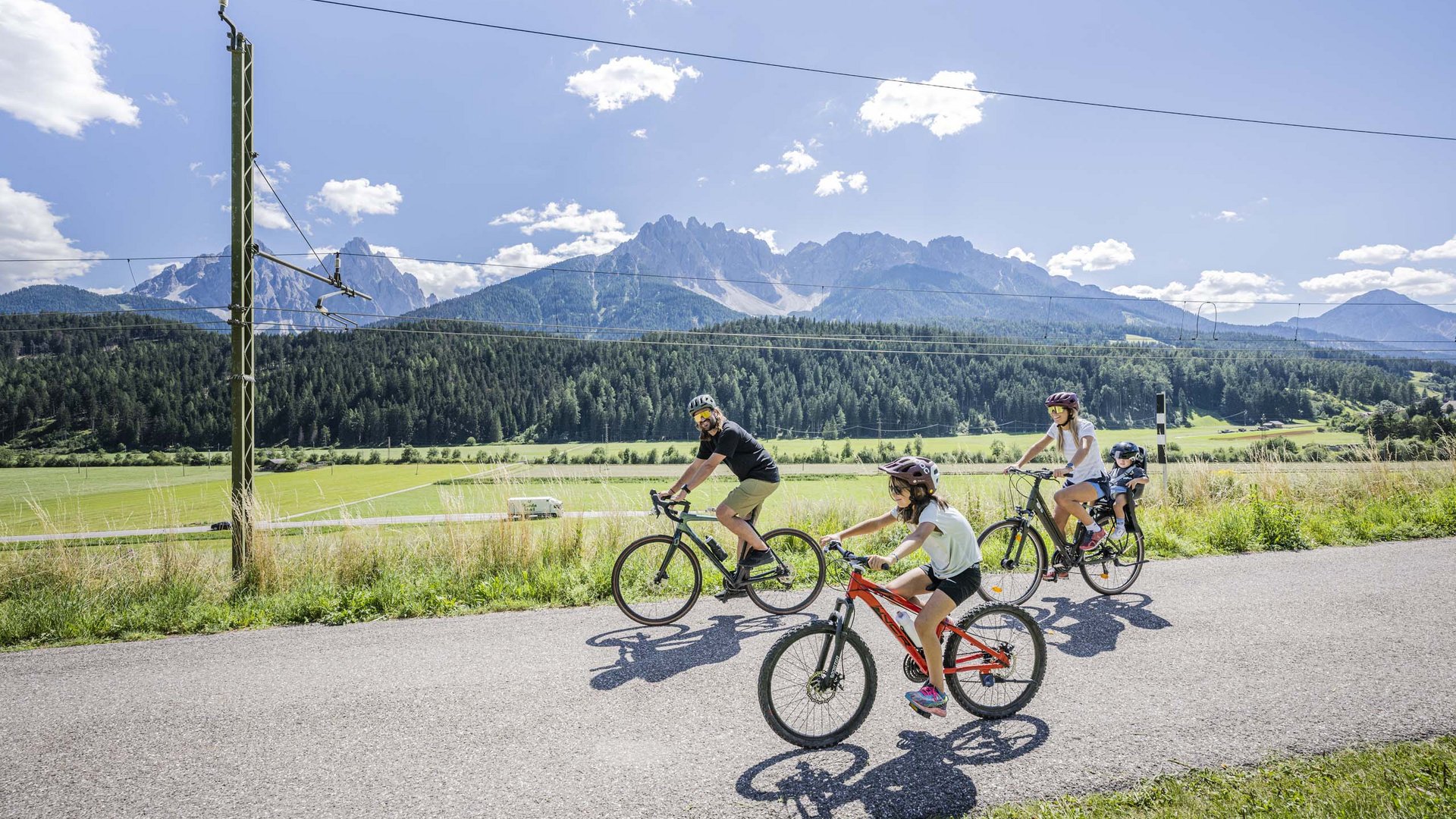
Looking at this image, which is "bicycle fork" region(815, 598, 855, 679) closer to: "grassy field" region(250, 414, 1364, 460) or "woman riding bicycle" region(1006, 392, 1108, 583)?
"woman riding bicycle" region(1006, 392, 1108, 583)

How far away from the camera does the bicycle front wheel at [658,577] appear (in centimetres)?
684

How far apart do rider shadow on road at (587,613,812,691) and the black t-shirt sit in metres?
1.47

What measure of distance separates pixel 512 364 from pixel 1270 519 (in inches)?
5495

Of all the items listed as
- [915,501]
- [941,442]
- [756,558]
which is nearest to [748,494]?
[756,558]

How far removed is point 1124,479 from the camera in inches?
311

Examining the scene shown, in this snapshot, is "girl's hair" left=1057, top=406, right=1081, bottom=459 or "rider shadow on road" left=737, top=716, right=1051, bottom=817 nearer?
"rider shadow on road" left=737, top=716, right=1051, bottom=817

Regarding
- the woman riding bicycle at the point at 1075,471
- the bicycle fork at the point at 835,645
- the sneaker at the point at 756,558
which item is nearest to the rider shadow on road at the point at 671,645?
the sneaker at the point at 756,558

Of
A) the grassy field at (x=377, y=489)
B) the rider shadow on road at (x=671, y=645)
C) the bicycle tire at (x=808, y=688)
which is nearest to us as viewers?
the bicycle tire at (x=808, y=688)

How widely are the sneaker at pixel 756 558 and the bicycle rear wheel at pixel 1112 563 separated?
11.7ft

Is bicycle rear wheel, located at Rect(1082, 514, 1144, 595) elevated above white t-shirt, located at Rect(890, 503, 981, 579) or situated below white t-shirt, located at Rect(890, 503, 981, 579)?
below

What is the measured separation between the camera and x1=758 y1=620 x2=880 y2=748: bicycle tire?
13.1ft

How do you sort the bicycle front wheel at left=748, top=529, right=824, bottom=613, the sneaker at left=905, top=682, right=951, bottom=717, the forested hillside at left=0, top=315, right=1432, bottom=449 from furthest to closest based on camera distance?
the forested hillside at left=0, top=315, right=1432, bottom=449 < the bicycle front wheel at left=748, top=529, right=824, bottom=613 < the sneaker at left=905, top=682, right=951, bottom=717

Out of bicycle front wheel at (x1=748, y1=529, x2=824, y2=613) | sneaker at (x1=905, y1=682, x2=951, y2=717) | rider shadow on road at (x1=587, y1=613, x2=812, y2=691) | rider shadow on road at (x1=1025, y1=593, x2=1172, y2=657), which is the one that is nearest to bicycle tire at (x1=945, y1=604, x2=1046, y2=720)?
sneaker at (x1=905, y1=682, x2=951, y2=717)

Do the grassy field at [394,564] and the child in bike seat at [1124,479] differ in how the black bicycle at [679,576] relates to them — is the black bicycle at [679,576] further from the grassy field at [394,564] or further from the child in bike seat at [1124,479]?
the child in bike seat at [1124,479]
